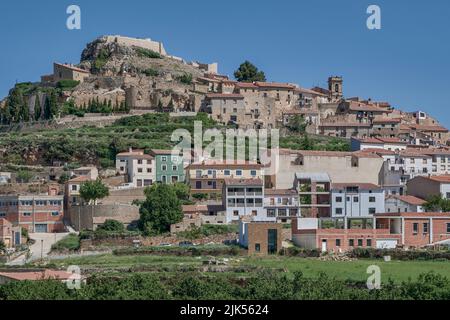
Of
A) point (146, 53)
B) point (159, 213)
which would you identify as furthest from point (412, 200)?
point (146, 53)

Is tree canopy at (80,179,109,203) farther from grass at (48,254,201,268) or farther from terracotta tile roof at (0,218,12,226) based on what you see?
grass at (48,254,201,268)

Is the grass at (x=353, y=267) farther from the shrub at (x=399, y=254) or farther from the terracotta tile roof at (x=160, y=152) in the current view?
the terracotta tile roof at (x=160, y=152)

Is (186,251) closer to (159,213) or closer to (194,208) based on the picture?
(159,213)

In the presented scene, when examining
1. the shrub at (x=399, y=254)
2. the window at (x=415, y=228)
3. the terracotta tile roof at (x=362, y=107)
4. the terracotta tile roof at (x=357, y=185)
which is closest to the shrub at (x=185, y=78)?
the terracotta tile roof at (x=362, y=107)

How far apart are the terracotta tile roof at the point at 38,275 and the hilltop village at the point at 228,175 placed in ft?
24.2

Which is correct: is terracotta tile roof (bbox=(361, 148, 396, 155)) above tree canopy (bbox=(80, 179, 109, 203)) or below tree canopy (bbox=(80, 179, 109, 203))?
above

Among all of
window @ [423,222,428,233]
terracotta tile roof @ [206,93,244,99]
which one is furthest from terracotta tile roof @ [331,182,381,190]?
terracotta tile roof @ [206,93,244,99]

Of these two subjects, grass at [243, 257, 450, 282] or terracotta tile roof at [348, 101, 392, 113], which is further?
terracotta tile roof at [348, 101, 392, 113]

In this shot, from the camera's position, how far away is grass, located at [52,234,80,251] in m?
54.3

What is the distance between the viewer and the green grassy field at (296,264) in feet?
156

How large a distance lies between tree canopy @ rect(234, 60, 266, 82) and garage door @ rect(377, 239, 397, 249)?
3960cm

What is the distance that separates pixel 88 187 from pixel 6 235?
5.30 metres

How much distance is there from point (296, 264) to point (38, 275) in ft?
37.2
